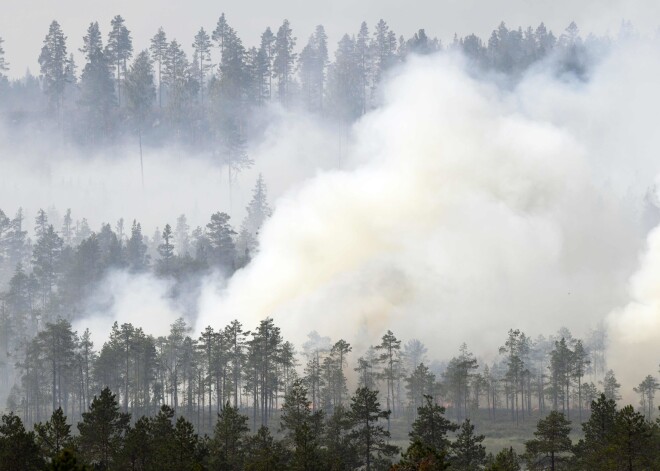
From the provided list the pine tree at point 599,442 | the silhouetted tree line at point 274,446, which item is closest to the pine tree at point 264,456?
the silhouetted tree line at point 274,446

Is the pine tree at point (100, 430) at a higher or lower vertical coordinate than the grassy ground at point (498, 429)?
higher

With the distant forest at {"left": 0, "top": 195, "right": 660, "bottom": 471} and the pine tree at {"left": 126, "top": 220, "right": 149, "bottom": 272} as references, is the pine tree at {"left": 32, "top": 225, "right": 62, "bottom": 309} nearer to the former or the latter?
the distant forest at {"left": 0, "top": 195, "right": 660, "bottom": 471}

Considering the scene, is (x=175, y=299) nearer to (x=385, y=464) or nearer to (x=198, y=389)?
(x=198, y=389)

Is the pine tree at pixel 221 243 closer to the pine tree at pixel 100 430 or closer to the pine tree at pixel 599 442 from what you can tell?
the pine tree at pixel 100 430

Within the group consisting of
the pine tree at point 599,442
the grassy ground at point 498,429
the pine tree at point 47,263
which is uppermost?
the pine tree at point 47,263

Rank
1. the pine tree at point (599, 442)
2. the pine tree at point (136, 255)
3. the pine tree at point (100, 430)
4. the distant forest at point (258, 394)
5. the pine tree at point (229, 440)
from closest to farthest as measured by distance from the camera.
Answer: the pine tree at point (599, 442)
the distant forest at point (258, 394)
the pine tree at point (100, 430)
the pine tree at point (229, 440)
the pine tree at point (136, 255)

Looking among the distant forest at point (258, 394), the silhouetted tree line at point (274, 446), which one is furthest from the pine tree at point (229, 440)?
the distant forest at point (258, 394)

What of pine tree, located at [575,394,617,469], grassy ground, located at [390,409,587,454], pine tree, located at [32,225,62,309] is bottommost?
grassy ground, located at [390,409,587,454]

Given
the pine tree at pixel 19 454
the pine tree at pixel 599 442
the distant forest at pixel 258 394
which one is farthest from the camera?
the distant forest at pixel 258 394

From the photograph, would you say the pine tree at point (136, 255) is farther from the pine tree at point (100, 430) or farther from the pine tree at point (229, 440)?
the pine tree at point (100, 430)

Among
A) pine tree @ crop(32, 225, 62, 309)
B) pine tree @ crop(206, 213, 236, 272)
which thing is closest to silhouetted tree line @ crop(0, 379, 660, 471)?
pine tree @ crop(206, 213, 236, 272)

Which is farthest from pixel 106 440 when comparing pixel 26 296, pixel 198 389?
pixel 26 296

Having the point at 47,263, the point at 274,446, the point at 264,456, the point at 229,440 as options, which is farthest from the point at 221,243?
the point at 264,456

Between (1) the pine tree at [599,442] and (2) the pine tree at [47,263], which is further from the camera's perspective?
(2) the pine tree at [47,263]
